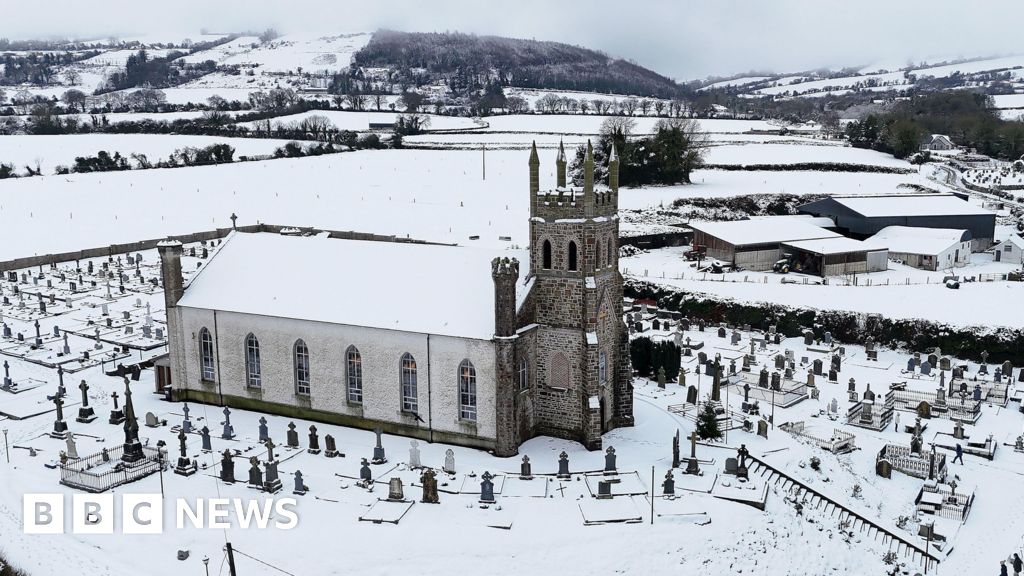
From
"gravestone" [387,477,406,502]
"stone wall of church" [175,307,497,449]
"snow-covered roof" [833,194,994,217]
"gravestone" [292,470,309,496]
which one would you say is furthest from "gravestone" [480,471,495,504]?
"snow-covered roof" [833,194,994,217]

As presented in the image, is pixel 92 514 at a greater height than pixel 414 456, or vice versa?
pixel 414 456

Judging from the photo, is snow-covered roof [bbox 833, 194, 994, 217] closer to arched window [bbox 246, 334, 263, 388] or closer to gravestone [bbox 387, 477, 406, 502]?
arched window [bbox 246, 334, 263, 388]

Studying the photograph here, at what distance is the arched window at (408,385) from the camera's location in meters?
30.1

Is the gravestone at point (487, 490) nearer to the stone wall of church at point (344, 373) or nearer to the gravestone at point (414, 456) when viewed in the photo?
the gravestone at point (414, 456)

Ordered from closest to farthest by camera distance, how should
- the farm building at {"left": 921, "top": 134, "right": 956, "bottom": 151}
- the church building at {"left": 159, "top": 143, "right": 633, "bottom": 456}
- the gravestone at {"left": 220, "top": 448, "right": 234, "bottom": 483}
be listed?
1. the gravestone at {"left": 220, "top": 448, "right": 234, "bottom": 483}
2. the church building at {"left": 159, "top": 143, "right": 633, "bottom": 456}
3. the farm building at {"left": 921, "top": 134, "right": 956, "bottom": 151}

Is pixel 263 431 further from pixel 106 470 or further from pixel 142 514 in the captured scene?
pixel 142 514

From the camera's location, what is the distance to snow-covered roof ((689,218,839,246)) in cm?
6312

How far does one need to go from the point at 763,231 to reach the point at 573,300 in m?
40.0

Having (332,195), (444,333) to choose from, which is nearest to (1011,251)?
(444,333)

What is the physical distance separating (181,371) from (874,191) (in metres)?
76.9

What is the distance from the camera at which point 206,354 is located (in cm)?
3422

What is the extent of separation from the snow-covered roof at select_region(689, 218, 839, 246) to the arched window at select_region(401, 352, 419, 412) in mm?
37945

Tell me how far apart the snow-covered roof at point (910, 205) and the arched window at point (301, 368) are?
52.8 meters

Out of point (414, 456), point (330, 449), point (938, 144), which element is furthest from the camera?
point (938, 144)
